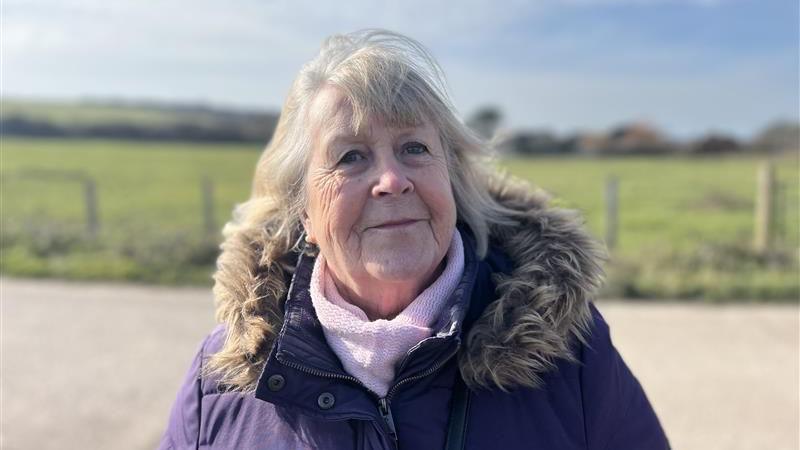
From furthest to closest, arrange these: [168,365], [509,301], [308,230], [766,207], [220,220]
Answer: [220,220] → [766,207] → [168,365] → [308,230] → [509,301]

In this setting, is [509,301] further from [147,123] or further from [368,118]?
[147,123]

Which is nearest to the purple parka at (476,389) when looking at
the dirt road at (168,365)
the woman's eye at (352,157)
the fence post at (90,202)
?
the woman's eye at (352,157)

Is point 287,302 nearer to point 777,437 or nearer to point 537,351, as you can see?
point 537,351

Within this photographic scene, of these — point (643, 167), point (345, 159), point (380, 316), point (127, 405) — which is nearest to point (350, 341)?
point (380, 316)

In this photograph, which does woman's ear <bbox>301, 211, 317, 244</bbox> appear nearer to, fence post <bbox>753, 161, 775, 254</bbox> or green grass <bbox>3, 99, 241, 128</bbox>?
fence post <bbox>753, 161, 775, 254</bbox>

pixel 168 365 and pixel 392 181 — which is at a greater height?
pixel 392 181

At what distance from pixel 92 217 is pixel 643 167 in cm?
2870

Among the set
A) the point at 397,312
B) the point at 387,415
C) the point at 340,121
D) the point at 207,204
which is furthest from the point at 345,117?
the point at 207,204

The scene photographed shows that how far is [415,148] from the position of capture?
71.4 inches

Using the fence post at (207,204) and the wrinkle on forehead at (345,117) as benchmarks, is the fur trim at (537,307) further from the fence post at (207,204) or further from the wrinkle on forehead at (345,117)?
the fence post at (207,204)

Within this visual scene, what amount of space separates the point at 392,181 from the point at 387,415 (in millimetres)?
605

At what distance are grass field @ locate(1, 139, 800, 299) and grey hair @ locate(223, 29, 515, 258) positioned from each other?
352 mm

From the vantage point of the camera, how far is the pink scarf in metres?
1.74

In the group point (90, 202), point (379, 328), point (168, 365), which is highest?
point (379, 328)
